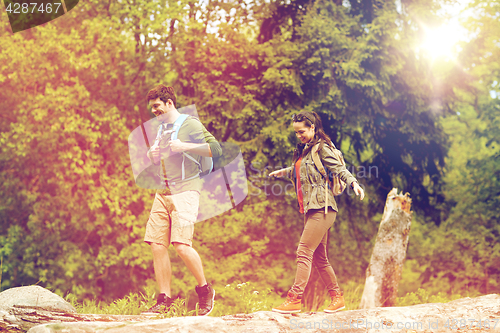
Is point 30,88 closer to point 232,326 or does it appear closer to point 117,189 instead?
point 117,189

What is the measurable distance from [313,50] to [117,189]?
5.26 meters

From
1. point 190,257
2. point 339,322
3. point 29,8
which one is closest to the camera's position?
point 339,322

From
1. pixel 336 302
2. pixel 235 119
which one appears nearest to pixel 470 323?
pixel 336 302

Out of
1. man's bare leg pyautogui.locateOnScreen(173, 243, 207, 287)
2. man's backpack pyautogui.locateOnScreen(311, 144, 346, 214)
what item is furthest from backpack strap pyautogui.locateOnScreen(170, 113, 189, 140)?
man's backpack pyautogui.locateOnScreen(311, 144, 346, 214)

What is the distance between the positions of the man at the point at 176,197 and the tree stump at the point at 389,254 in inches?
130

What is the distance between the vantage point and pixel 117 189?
368 inches

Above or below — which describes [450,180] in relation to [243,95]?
below

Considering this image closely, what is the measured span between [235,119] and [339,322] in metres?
6.90

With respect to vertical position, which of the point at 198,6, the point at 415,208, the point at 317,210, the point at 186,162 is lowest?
the point at 415,208

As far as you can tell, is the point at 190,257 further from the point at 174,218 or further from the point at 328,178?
the point at 328,178

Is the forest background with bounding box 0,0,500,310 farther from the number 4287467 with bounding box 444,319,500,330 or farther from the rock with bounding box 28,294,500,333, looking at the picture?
the number 4287467 with bounding box 444,319,500,330

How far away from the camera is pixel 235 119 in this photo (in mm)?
10227

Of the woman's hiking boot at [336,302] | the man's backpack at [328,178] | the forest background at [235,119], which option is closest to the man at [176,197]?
the man's backpack at [328,178]

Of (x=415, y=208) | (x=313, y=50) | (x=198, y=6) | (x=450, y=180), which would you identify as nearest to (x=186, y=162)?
(x=313, y=50)
